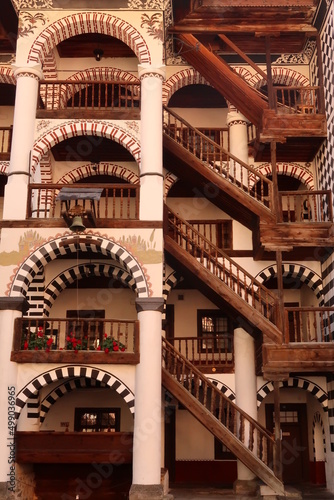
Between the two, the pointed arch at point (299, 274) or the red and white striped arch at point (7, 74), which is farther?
the red and white striped arch at point (7, 74)

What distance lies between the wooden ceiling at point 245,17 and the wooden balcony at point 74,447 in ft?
33.5

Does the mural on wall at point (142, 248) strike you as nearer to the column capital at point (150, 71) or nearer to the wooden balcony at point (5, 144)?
the column capital at point (150, 71)

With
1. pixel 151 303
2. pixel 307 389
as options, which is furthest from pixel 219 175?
pixel 307 389

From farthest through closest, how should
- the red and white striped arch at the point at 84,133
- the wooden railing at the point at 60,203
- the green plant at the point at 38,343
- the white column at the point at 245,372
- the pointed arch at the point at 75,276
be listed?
the pointed arch at the point at 75,276 < the white column at the point at 245,372 < the red and white striped arch at the point at 84,133 < the wooden railing at the point at 60,203 < the green plant at the point at 38,343

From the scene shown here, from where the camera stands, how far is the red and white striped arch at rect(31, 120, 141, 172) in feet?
49.6

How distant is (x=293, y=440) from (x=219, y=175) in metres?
7.96

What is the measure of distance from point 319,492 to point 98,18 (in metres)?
12.5

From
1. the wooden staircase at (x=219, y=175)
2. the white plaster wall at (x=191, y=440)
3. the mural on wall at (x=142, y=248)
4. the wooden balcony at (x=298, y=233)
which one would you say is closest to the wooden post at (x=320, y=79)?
the wooden balcony at (x=298, y=233)

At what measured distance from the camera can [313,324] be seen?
17.3 m

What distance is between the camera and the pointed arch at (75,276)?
1673cm

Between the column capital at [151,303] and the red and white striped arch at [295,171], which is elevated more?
the red and white striped arch at [295,171]

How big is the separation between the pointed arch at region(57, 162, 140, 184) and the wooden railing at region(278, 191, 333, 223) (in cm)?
418

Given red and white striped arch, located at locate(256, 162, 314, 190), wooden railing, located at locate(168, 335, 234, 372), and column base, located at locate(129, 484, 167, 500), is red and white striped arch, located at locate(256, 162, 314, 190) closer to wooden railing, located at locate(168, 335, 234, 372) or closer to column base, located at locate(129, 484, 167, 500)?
wooden railing, located at locate(168, 335, 234, 372)

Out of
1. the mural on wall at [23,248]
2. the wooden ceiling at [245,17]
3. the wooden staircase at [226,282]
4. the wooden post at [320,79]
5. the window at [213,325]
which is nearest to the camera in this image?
the mural on wall at [23,248]
